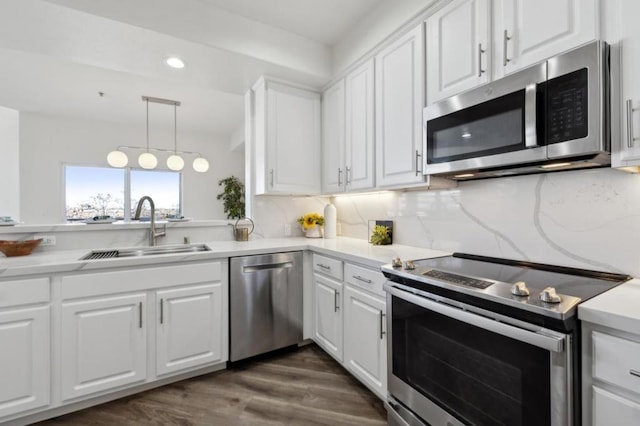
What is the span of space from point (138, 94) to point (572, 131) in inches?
192

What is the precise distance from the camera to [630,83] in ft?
3.28

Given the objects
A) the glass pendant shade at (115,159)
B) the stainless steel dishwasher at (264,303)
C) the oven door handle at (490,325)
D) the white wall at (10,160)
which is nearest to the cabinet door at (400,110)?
the oven door handle at (490,325)

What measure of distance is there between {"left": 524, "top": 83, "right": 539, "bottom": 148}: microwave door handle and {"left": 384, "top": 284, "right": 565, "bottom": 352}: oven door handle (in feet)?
2.42

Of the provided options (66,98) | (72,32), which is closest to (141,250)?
(72,32)

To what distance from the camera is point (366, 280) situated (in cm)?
177

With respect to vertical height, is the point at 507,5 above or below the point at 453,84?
above

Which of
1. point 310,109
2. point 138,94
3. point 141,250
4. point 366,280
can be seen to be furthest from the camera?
point 138,94

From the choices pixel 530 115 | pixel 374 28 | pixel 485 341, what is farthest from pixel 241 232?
pixel 530 115

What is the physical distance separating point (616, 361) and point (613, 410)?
0.46 feet

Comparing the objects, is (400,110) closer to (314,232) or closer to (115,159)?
(314,232)

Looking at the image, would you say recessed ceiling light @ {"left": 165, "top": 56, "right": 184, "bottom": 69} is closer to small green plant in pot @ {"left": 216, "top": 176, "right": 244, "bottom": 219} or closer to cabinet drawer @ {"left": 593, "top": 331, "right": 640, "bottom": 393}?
cabinet drawer @ {"left": 593, "top": 331, "right": 640, "bottom": 393}

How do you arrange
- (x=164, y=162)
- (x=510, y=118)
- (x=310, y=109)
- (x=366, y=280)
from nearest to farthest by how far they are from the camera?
(x=510, y=118), (x=366, y=280), (x=310, y=109), (x=164, y=162)

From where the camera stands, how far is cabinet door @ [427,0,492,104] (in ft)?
4.74

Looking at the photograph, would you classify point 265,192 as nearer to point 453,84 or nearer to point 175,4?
point 175,4
